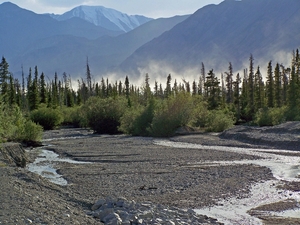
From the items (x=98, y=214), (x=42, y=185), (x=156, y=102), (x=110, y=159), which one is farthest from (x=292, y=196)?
(x=156, y=102)

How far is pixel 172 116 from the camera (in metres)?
47.0

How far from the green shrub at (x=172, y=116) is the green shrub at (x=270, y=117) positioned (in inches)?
449

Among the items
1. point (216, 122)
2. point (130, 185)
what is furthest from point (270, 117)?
point (130, 185)

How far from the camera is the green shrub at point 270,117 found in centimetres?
5205

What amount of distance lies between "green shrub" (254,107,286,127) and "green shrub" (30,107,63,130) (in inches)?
1294

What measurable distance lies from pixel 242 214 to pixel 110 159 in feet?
50.2

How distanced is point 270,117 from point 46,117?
35815 millimetres

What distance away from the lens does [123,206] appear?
12.9 meters

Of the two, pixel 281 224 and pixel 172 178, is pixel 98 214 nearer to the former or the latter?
pixel 281 224

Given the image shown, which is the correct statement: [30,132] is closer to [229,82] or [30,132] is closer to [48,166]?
[48,166]

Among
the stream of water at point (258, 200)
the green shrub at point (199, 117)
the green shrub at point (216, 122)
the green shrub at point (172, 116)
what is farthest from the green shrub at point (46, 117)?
the stream of water at point (258, 200)

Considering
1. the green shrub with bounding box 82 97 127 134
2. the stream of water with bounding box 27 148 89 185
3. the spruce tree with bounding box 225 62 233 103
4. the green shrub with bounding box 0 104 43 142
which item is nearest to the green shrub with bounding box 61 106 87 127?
the green shrub with bounding box 82 97 127 134

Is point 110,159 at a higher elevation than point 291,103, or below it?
below

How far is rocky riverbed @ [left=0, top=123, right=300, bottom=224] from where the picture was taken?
1204 centimetres
